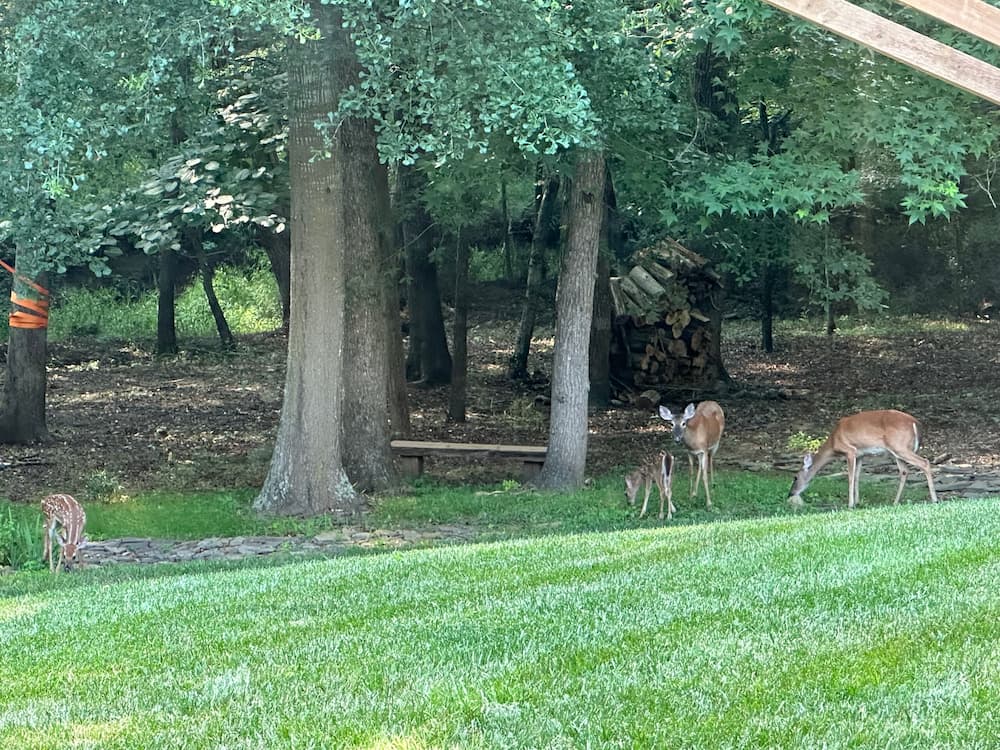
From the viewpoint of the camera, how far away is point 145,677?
5.37 meters

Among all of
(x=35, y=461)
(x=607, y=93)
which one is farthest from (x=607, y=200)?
(x=35, y=461)

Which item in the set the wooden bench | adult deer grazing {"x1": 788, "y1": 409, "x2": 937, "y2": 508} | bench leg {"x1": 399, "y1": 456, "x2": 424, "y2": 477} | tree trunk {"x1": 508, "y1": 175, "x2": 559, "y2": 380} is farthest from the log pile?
adult deer grazing {"x1": 788, "y1": 409, "x2": 937, "y2": 508}

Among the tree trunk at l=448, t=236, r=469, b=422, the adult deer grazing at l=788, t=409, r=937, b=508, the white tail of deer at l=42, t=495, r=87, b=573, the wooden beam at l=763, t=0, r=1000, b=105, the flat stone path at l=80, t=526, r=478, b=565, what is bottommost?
the flat stone path at l=80, t=526, r=478, b=565

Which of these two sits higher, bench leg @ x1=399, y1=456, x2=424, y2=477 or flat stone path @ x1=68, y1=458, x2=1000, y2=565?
bench leg @ x1=399, y1=456, x2=424, y2=477

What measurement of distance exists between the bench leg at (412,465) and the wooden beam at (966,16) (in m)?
→ 9.92

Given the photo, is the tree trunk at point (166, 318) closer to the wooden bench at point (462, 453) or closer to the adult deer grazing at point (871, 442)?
the wooden bench at point (462, 453)

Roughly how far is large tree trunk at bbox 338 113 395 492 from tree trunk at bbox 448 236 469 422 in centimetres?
450

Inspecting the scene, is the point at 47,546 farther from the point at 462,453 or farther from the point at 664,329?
the point at 664,329

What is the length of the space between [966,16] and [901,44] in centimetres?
40

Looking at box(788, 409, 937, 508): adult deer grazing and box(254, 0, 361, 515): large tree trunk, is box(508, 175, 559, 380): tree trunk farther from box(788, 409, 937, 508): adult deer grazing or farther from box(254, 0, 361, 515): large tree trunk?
box(788, 409, 937, 508): adult deer grazing

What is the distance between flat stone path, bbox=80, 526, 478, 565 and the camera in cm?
1150

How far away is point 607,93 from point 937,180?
10.7ft

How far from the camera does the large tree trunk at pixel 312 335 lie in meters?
12.9

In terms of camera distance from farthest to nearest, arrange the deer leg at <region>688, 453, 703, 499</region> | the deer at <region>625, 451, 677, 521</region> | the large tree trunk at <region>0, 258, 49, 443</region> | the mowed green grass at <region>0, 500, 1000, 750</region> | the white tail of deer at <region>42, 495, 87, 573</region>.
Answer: the large tree trunk at <region>0, 258, 49, 443</region> → the deer leg at <region>688, 453, 703, 499</region> → the deer at <region>625, 451, 677, 521</region> → the white tail of deer at <region>42, 495, 87, 573</region> → the mowed green grass at <region>0, 500, 1000, 750</region>
